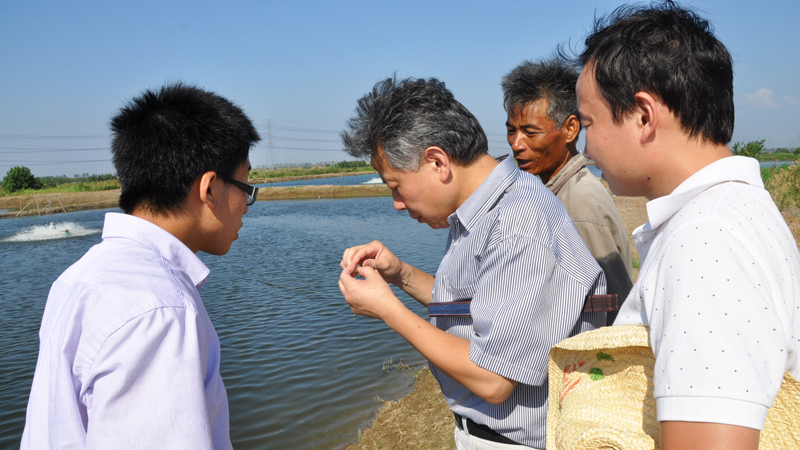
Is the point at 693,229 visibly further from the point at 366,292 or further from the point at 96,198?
the point at 96,198

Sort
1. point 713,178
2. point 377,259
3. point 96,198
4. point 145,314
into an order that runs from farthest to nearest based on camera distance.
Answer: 1. point 96,198
2. point 377,259
3. point 145,314
4. point 713,178

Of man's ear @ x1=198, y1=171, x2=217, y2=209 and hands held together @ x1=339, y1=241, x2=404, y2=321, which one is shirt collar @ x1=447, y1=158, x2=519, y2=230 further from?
man's ear @ x1=198, y1=171, x2=217, y2=209

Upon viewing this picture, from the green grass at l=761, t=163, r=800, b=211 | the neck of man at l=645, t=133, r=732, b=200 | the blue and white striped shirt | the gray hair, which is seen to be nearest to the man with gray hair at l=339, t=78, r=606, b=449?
the blue and white striped shirt

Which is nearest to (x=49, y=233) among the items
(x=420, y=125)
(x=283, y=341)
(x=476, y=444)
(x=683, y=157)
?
(x=283, y=341)

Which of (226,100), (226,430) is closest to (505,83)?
(226,100)

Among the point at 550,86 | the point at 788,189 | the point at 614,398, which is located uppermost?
the point at 550,86

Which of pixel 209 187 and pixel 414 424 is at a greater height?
pixel 209 187

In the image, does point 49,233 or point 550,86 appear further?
point 49,233

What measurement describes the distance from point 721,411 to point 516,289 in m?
0.77

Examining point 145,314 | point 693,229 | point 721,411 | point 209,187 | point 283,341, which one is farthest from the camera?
point 283,341

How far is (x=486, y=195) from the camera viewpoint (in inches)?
76.7

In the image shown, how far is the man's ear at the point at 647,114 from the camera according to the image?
3.98 feet

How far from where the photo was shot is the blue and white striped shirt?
163 centimetres

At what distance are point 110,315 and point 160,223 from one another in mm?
517
